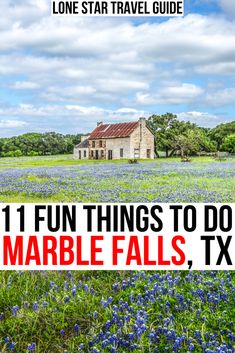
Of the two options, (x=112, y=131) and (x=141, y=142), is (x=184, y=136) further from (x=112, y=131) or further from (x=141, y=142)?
(x=112, y=131)

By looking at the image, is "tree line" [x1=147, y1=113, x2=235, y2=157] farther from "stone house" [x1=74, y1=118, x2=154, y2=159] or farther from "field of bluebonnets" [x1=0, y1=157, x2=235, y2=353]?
"field of bluebonnets" [x1=0, y1=157, x2=235, y2=353]

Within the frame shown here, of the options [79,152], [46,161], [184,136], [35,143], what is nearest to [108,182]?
[79,152]

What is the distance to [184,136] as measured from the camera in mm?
11797

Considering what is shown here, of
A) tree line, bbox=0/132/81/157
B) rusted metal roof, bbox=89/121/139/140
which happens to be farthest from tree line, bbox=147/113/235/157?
tree line, bbox=0/132/81/157

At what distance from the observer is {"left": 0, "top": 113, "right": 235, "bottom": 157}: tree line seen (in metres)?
8.62

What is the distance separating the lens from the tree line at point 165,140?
8617mm

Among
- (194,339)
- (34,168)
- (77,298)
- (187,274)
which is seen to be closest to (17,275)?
(77,298)

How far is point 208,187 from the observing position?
8.91 meters

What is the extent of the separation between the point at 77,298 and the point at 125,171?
7875mm

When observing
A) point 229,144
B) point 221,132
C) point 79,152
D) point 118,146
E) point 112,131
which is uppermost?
point 221,132

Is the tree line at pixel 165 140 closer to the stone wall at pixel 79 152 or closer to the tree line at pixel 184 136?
the tree line at pixel 184 136

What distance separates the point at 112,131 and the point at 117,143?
0.32 metres

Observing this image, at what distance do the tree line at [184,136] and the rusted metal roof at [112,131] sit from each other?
1.11 meters

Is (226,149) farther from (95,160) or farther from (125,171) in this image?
(95,160)
